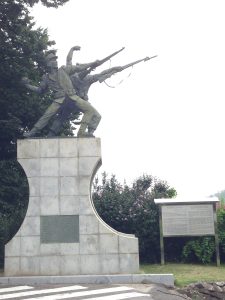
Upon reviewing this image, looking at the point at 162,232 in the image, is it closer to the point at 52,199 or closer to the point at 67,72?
the point at 52,199

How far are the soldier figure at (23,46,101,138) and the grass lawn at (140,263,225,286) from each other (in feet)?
13.8

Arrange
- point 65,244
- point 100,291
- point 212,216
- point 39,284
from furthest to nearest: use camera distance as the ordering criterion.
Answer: point 212,216
point 65,244
point 39,284
point 100,291

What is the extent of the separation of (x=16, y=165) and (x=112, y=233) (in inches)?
265

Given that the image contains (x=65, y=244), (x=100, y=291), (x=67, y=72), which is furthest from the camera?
(x=67, y=72)

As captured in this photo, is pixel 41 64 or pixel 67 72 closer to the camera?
pixel 67 72

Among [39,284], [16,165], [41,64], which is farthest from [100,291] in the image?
[41,64]

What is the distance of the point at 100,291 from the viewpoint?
9.02 meters

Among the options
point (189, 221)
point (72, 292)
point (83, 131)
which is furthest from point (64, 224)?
point (189, 221)

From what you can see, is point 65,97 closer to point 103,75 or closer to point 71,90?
point 71,90

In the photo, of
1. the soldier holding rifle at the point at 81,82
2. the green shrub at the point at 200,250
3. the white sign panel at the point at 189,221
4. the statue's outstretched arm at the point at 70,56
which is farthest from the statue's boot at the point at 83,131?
the green shrub at the point at 200,250

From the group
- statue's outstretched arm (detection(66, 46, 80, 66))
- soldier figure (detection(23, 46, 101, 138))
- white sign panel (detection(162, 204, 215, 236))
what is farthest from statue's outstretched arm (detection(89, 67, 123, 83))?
white sign panel (detection(162, 204, 215, 236))

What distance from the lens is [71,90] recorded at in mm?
11711

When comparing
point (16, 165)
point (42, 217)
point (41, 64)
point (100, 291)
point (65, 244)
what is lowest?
point (100, 291)

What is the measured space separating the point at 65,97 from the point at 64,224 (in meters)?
3.50
